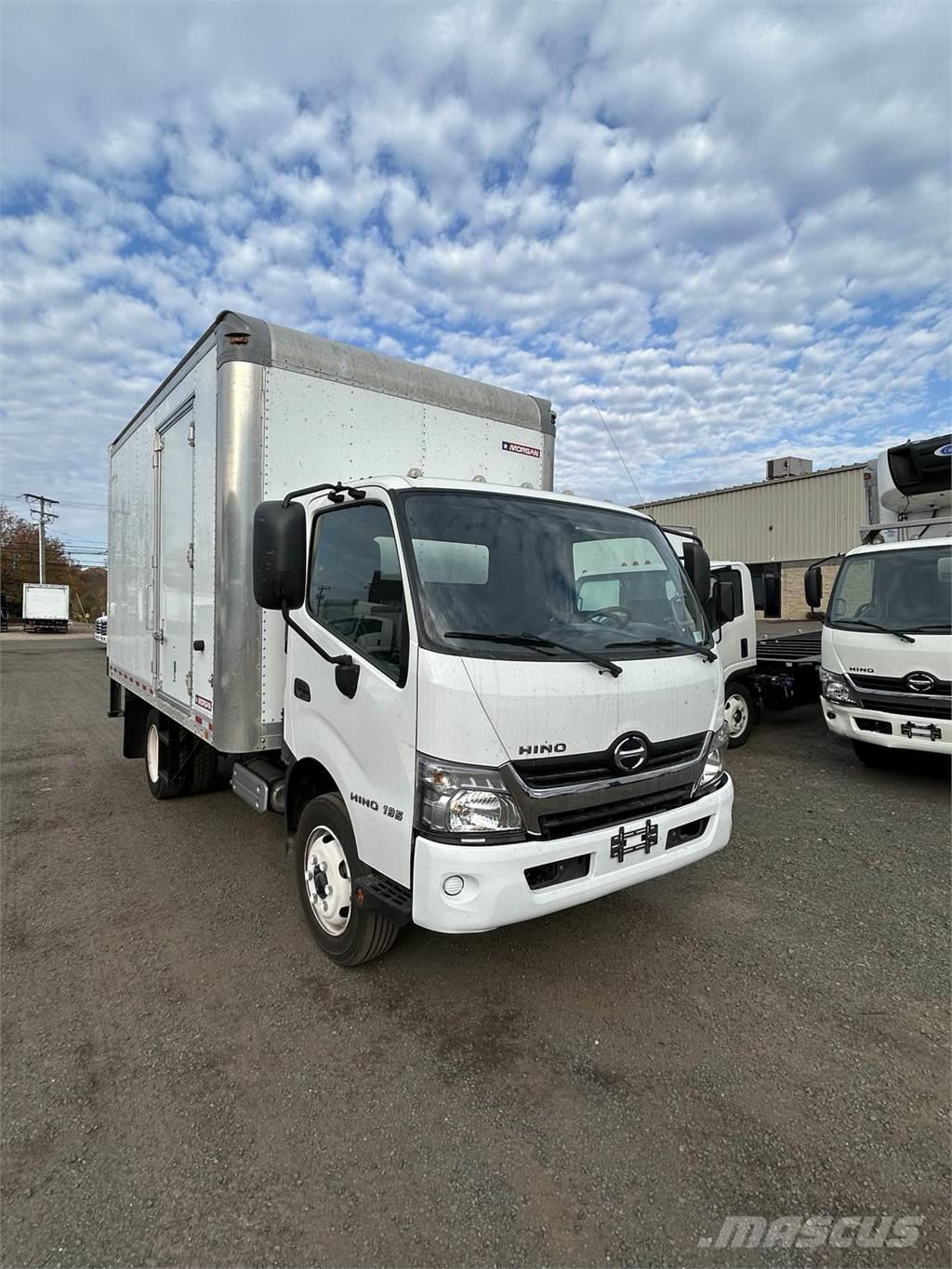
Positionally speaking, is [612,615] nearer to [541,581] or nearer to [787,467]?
[541,581]

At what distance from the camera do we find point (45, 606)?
145 ft

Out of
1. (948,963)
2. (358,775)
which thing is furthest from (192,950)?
(948,963)

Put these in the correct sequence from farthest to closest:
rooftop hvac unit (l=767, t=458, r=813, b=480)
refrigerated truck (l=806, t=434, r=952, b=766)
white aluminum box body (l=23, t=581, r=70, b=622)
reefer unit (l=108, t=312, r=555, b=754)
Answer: white aluminum box body (l=23, t=581, r=70, b=622) < rooftop hvac unit (l=767, t=458, r=813, b=480) < refrigerated truck (l=806, t=434, r=952, b=766) < reefer unit (l=108, t=312, r=555, b=754)

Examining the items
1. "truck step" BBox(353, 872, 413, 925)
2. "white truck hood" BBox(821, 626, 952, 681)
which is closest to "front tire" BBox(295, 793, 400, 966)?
"truck step" BBox(353, 872, 413, 925)

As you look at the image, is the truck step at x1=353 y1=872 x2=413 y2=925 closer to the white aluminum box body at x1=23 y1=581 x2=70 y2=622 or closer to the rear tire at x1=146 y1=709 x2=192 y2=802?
the rear tire at x1=146 y1=709 x2=192 y2=802

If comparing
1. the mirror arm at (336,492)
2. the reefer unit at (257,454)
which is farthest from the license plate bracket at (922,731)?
the mirror arm at (336,492)

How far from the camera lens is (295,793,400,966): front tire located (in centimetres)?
310

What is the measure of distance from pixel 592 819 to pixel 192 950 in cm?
228

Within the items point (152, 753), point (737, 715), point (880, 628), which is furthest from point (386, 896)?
point (737, 715)

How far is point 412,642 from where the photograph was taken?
8.76 ft

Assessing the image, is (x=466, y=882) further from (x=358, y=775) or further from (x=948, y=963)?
(x=948, y=963)

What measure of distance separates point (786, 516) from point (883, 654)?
22.1 meters

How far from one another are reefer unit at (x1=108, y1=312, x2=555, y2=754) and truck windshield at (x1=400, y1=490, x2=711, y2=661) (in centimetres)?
45

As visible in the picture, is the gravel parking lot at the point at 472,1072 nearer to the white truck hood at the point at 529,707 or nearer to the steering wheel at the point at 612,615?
the white truck hood at the point at 529,707
